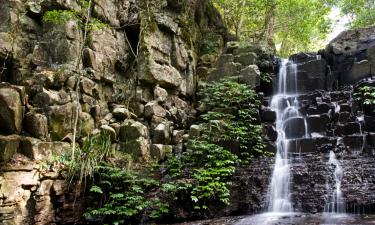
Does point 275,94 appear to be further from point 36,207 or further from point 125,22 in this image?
point 36,207

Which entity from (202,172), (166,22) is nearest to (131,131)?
(202,172)

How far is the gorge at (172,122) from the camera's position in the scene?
26.5 ft

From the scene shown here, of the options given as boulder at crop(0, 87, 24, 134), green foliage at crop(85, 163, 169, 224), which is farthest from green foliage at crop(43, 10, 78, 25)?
green foliage at crop(85, 163, 169, 224)

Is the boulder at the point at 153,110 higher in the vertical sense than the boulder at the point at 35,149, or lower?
higher

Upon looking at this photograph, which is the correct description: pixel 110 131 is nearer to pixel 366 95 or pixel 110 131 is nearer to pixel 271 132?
pixel 271 132

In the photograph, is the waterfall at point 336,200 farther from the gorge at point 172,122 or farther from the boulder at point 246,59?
the boulder at point 246,59

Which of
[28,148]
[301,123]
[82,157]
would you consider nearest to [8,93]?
[28,148]

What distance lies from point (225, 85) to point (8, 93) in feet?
26.6

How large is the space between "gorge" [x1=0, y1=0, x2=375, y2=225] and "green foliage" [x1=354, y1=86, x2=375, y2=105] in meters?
0.13

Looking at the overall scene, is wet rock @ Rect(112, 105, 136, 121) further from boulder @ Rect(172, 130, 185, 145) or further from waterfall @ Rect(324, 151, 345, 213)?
waterfall @ Rect(324, 151, 345, 213)

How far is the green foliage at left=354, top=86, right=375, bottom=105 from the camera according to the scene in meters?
11.6

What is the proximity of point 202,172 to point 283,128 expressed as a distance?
14.5 feet

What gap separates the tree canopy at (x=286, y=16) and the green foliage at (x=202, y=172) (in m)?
10.6

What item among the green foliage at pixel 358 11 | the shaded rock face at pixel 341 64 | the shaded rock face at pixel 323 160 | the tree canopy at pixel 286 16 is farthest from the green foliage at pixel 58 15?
the green foliage at pixel 358 11
